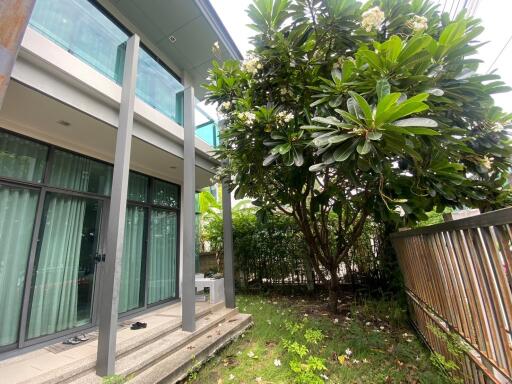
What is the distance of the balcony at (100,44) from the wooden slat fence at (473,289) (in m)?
4.58

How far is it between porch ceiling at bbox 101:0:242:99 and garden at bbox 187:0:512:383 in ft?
8.72

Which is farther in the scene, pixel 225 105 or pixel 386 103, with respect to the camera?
pixel 225 105

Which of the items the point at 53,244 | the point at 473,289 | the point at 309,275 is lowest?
the point at 309,275

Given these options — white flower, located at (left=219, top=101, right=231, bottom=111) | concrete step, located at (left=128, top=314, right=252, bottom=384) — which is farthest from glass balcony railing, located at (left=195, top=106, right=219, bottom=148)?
concrete step, located at (left=128, top=314, right=252, bottom=384)

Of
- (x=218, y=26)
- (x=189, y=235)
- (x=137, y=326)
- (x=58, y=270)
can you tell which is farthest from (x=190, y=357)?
(x=218, y=26)

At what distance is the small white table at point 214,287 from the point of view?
504cm

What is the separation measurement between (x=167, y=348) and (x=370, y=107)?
359cm

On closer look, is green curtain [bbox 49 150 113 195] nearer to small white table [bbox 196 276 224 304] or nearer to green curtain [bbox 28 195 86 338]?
green curtain [bbox 28 195 86 338]

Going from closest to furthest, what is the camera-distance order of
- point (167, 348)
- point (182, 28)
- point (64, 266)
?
point (167, 348) → point (64, 266) → point (182, 28)

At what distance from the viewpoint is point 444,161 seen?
266cm

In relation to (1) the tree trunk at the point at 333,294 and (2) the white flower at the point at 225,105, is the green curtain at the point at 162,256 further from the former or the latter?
(1) the tree trunk at the point at 333,294

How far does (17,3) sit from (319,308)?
5618 mm

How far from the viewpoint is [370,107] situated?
184 cm

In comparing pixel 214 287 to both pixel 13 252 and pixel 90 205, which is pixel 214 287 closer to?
pixel 90 205
